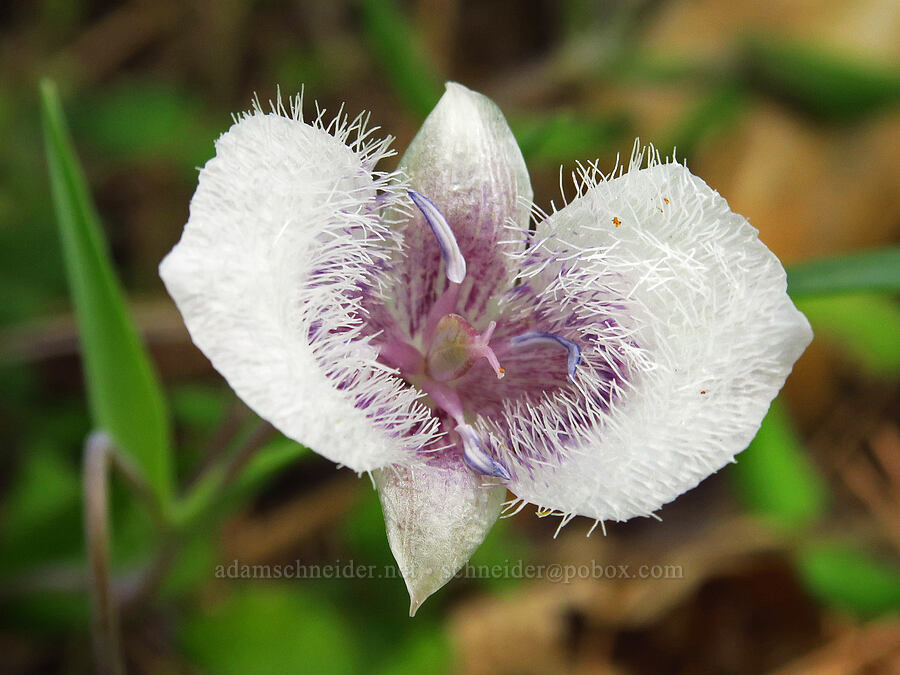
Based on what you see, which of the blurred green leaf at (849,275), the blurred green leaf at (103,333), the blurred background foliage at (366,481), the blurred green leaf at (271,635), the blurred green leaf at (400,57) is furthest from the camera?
the blurred green leaf at (400,57)

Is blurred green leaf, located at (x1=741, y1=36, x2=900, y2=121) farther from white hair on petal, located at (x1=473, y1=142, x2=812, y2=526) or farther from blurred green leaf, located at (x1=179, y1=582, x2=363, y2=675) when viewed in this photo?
blurred green leaf, located at (x1=179, y1=582, x2=363, y2=675)

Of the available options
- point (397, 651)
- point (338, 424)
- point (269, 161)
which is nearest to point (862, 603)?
point (397, 651)

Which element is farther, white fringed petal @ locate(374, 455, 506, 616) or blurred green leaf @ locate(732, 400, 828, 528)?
blurred green leaf @ locate(732, 400, 828, 528)

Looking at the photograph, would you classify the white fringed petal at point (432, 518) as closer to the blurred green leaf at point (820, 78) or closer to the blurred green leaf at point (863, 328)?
the blurred green leaf at point (863, 328)

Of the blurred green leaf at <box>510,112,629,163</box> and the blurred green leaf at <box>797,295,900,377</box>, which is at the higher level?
the blurred green leaf at <box>510,112,629,163</box>

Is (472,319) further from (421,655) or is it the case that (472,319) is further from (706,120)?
(706,120)

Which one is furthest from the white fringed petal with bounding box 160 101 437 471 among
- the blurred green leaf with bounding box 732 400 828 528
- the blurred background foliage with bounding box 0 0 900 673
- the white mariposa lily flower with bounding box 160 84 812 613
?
the blurred green leaf with bounding box 732 400 828 528

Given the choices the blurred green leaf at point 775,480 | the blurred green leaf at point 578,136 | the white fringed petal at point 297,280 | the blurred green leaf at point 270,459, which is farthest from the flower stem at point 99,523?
the blurred green leaf at point 775,480
